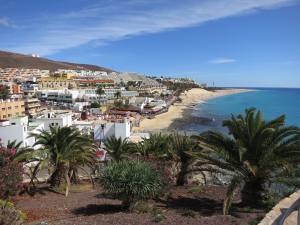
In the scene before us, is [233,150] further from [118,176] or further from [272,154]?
[118,176]

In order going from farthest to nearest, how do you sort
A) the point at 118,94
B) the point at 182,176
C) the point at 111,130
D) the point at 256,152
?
1. the point at 118,94
2. the point at 111,130
3. the point at 182,176
4. the point at 256,152

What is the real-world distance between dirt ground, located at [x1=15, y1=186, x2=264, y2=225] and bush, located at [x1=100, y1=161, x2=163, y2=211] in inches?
19.1

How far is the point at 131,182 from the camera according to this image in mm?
11375

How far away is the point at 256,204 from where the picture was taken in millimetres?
12891

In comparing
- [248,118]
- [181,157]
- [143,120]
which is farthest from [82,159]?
[143,120]

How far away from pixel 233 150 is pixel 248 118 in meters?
1.12

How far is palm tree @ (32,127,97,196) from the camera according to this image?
655 inches

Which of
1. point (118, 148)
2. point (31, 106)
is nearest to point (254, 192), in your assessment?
point (118, 148)

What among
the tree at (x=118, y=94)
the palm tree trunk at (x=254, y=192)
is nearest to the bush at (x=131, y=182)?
the palm tree trunk at (x=254, y=192)

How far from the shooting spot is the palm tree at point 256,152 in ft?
40.4

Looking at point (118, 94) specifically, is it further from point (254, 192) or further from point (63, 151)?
point (254, 192)

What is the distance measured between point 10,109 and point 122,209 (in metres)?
61.7

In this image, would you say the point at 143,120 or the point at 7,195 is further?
the point at 143,120

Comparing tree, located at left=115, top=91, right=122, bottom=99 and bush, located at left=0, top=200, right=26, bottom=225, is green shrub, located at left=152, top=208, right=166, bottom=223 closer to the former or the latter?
bush, located at left=0, top=200, right=26, bottom=225
